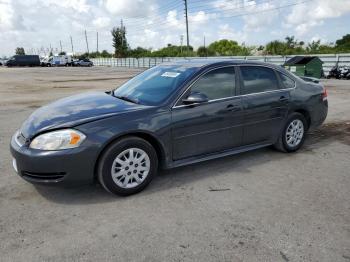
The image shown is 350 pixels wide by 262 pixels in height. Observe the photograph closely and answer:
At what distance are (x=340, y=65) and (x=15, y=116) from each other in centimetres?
2153

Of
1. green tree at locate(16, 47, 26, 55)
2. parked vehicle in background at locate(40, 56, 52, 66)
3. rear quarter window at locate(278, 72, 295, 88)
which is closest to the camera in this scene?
rear quarter window at locate(278, 72, 295, 88)

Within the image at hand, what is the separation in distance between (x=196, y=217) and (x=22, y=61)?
62.5 metres

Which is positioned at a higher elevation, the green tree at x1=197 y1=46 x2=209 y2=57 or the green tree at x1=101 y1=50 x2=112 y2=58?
→ the green tree at x1=197 y1=46 x2=209 y2=57

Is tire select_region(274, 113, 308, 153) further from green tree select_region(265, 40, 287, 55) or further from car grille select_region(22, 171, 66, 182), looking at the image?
green tree select_region(265, 40, 287, 55)

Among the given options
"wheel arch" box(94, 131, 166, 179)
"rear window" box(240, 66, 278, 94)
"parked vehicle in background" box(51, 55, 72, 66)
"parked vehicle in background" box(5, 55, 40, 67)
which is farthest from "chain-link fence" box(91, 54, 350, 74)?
"parked vehicle in background" box(5, 55, 40, 67)

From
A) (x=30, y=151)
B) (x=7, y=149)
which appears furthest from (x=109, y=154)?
(x=7, y=149)

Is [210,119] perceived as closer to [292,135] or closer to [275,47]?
[292,135]

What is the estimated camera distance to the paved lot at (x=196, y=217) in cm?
290

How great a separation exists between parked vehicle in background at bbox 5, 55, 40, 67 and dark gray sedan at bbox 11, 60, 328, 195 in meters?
60.2

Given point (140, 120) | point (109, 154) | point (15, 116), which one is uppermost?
point (140, 120)

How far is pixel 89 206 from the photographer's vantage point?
3.70m

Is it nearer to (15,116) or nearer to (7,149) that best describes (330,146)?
(7,149)

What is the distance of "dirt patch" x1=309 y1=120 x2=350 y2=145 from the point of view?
6.43m

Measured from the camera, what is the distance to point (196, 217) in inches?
136
